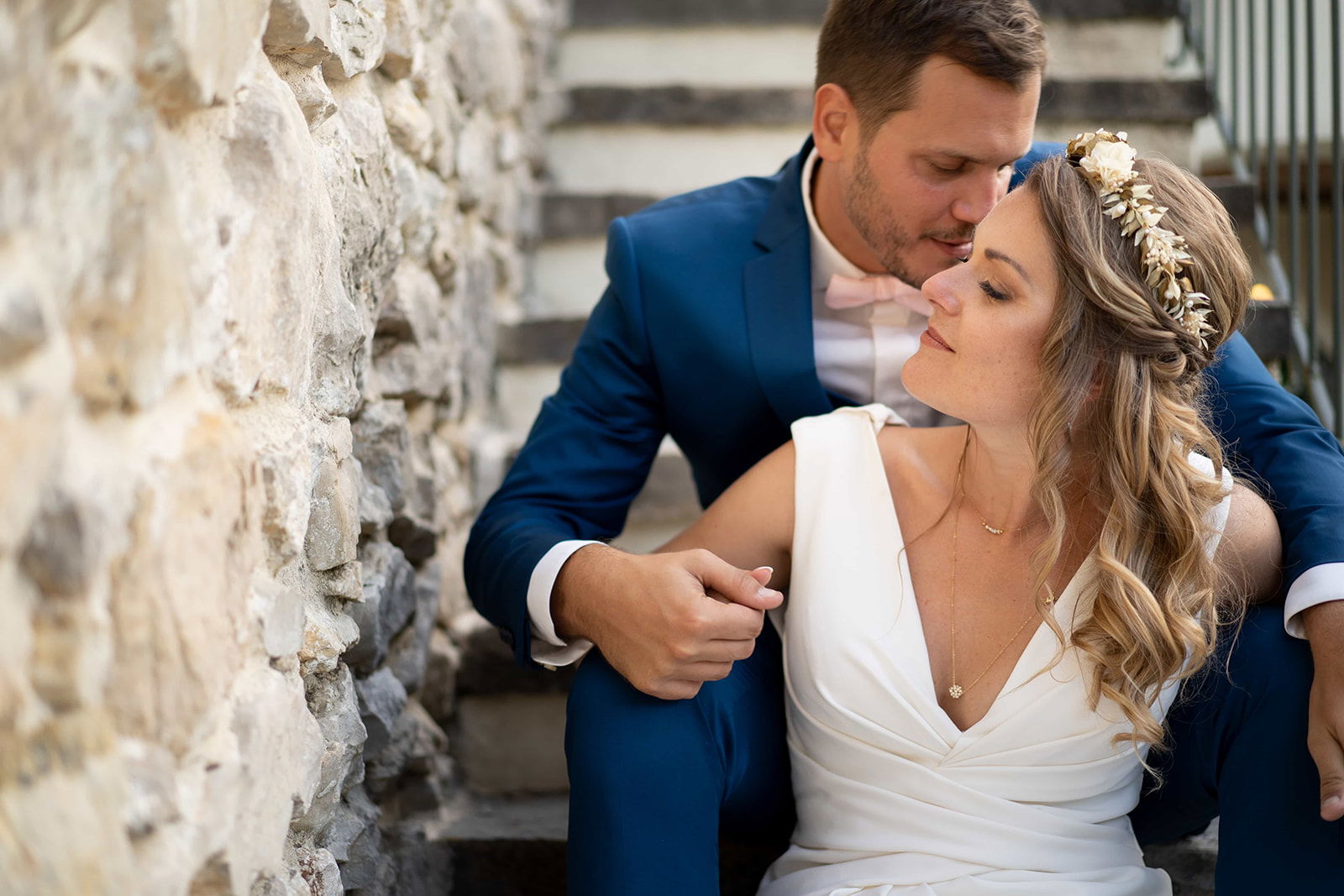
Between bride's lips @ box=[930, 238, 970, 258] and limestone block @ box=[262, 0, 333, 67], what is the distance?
0.98 m

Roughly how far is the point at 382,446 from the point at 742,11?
209 centimetres

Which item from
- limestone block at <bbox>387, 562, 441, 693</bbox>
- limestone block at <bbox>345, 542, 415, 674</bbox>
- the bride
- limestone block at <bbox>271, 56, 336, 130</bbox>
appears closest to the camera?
limestone block at <bbox>271, 56, 336, 130</bbox>

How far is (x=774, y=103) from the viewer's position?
2934 millimetres

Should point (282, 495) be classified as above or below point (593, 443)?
above

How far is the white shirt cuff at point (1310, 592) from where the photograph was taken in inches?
50.8

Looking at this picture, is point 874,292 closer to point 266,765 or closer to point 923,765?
point 923,765

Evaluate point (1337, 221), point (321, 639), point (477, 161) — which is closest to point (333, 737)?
point (321, 639)

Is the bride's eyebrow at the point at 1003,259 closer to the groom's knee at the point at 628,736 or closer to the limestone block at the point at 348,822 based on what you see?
the groom's knee at the point at 628,736

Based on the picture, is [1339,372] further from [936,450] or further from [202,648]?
[202,648]

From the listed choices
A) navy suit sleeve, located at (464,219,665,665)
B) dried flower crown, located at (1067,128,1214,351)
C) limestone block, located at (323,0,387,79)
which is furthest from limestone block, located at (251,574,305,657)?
dried flower crown, located at (1067,128,1214,351)

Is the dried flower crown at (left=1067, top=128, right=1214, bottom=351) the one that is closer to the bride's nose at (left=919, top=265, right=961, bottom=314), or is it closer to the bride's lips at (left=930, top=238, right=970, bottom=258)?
the bride's nose at (left=919, top=265, right=961, bottom=314)

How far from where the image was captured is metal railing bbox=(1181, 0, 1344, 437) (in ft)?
7.23

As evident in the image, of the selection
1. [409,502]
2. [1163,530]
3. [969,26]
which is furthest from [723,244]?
[1163,530]

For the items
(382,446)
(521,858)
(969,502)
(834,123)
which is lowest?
(521,858)
